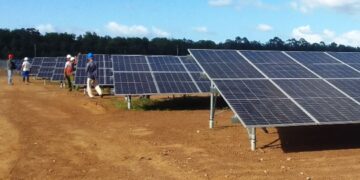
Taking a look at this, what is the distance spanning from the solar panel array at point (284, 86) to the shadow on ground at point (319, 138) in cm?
79

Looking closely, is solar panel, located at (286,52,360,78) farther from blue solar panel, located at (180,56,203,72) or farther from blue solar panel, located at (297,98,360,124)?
blue solar panel, located at (180,56,203,72)

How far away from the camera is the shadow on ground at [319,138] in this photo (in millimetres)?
10305

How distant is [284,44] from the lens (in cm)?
8300

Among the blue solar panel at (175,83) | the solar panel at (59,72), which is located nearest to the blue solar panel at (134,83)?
the blue solar panel at (175,83)

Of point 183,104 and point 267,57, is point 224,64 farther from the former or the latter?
point 183,104

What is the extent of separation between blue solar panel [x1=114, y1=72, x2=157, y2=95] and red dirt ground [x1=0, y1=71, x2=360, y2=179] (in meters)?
1.47

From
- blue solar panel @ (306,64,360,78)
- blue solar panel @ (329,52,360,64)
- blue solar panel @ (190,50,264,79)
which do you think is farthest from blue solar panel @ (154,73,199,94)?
blue solar panel @ (329,52,360,64)

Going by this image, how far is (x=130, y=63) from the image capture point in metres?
19.4

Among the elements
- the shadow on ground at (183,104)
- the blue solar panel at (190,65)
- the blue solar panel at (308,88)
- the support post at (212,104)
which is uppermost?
the blue solar panel at (190,65)

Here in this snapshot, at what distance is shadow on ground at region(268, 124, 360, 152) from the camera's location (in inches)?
406

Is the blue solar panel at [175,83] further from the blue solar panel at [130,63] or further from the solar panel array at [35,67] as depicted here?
the solar panel array at [35,67]

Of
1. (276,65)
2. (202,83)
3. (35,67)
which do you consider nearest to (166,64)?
(202,83)

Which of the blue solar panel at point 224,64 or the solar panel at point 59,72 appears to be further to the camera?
the solar panel at point 59,72

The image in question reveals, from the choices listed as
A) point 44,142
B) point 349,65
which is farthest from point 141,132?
point 349,65
